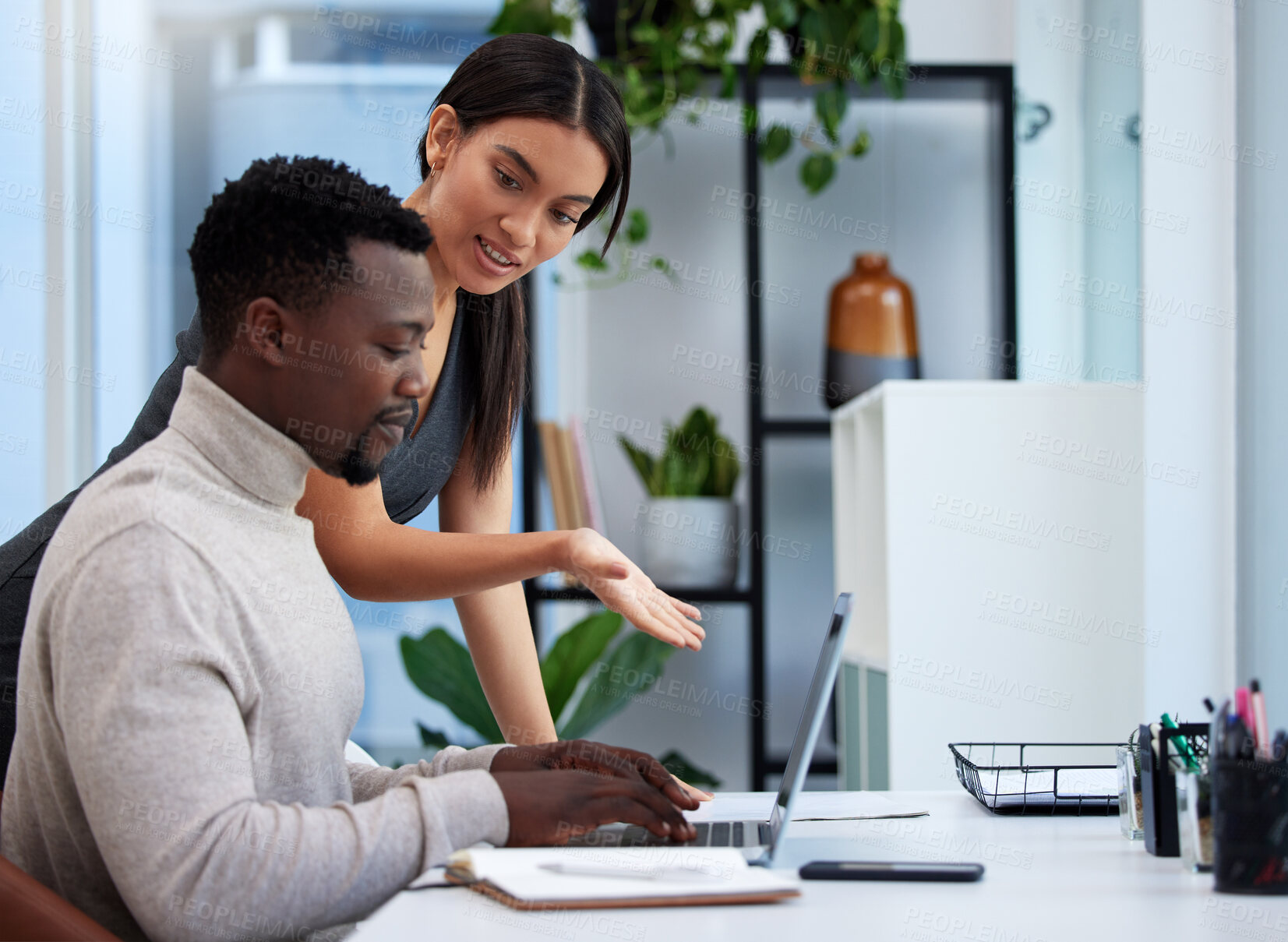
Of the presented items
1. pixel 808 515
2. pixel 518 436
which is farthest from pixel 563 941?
pixel 808 515

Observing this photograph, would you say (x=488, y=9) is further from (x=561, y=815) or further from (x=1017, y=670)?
(x=561, y=815)

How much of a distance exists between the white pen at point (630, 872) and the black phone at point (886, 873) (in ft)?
0.27

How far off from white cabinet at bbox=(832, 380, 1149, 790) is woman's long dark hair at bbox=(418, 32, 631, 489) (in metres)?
0.95

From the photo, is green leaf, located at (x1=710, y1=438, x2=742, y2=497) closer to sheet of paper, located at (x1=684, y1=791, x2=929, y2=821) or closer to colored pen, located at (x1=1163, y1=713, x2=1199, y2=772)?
sheet of paper, located at (x1=684, y1=791, x2=929, y2=821)

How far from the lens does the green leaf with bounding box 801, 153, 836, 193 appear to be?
277 cm

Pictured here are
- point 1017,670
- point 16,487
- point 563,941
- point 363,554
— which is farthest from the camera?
point 1017,670

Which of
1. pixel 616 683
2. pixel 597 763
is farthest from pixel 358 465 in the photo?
pixel 616 683

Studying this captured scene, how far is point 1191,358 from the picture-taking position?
6.42 feet

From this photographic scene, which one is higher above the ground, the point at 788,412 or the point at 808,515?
the point at 788,412

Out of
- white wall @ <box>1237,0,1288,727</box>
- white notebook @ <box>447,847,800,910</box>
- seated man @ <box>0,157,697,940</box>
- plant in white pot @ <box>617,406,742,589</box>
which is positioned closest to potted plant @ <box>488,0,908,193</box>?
plant in white pot @ <box>617,406,742,589</box>

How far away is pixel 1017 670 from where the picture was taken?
2105mm

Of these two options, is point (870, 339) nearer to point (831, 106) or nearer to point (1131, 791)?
point (831, 106)

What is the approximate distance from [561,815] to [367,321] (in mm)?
393

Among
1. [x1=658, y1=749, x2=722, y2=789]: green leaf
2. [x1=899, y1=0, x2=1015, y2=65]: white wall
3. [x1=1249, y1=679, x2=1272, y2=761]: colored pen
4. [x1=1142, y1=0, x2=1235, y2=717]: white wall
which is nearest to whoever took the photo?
[x1=1249, y1=679, x2=1272, y2=761]: colored pen
